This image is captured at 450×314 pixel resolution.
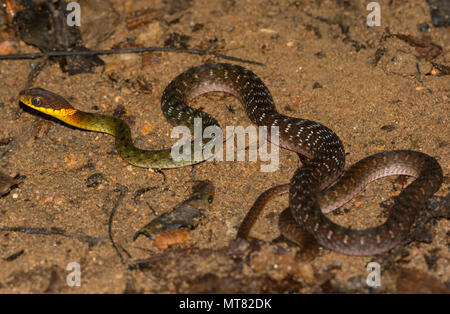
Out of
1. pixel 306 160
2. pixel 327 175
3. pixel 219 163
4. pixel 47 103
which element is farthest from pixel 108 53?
pixel 327 175

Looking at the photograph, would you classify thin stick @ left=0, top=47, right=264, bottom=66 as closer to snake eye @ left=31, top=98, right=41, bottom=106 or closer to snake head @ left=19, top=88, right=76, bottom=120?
snake head @ left=19, top=88, right=76, bottom=120

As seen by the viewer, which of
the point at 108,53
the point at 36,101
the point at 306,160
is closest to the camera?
the point at 306,160

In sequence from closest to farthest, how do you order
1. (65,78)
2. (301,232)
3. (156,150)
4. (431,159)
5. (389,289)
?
(389,289)
(301,232)
(431,159)
(156,150)
(65,78)

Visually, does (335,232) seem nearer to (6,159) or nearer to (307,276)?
(307,276)

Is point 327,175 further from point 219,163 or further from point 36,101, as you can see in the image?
point 36,101

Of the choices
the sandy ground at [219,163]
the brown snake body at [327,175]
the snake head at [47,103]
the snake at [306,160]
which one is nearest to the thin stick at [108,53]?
the sandy ground at [219,163]
